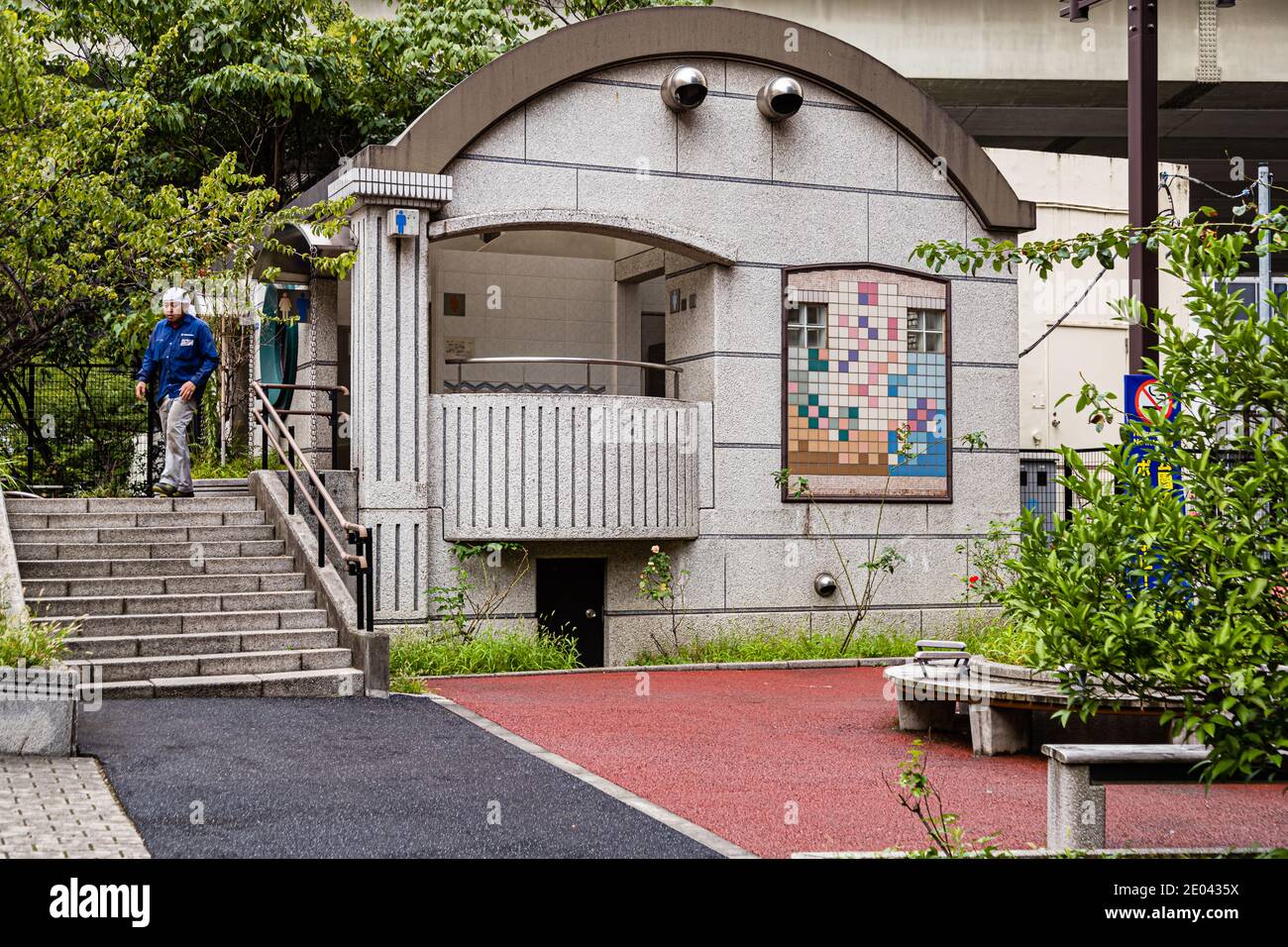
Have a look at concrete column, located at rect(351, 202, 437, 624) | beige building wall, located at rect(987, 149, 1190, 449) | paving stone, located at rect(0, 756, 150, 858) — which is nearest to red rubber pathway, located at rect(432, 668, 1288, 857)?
concrete column, located at rect(351, 202, 437, 624)

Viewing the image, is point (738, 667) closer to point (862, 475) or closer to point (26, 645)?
point (862, 475)

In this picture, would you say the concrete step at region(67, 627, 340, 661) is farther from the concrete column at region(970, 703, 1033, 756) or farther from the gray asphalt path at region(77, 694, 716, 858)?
the concrete column at region(970, 703, 1033, 756)

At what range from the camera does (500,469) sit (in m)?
15.3

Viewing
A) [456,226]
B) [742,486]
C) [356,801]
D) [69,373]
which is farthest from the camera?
[69,373]

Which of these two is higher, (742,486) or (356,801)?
(742,486)

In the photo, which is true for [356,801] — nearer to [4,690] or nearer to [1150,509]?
[4,690]

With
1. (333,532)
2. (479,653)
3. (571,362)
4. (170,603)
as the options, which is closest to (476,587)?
(479,653)

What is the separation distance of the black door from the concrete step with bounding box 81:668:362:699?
442 cm

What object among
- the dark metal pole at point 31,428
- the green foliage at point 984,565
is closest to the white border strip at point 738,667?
the green foliage at point 984,565

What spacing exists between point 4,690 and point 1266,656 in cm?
698

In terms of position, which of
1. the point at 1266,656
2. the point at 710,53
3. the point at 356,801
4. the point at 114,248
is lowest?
the point at 356,801

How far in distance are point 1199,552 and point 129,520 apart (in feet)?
36.5

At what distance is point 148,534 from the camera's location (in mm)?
13688
